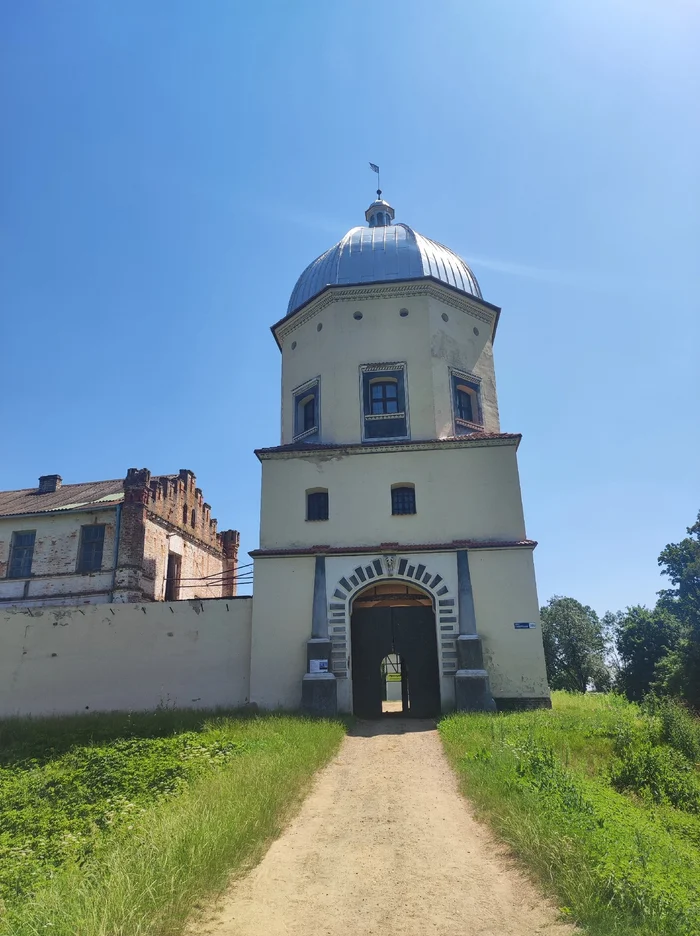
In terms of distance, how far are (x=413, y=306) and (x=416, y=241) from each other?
2.90m

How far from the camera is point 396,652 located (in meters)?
17.5

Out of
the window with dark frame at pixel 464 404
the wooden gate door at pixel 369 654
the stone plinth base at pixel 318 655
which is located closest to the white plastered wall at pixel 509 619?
the wooden gate door at pixel 369 654

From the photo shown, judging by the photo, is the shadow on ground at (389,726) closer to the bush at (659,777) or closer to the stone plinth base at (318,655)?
the stone plinth base at (318,655)

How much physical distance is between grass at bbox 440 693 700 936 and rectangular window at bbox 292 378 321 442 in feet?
31.0

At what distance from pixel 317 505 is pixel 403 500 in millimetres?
2500

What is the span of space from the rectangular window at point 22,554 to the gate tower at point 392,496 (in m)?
11.6

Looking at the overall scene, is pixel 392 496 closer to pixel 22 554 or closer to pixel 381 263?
pixel 381 263

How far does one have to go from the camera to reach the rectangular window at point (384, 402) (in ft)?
63.7

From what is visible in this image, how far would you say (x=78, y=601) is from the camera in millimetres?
23172

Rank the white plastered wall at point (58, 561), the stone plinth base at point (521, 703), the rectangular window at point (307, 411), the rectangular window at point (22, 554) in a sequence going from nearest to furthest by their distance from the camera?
the stone plinth base at point (521, 703) < the rectangular window at point (307, 411) < the white plastered wall at point (58, 561) < the rectangular window at point (22, 554)

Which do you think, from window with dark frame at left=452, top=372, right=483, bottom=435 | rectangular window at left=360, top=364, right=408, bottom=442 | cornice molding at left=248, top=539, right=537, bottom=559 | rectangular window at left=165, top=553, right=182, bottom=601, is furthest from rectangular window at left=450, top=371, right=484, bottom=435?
rectangular window at left=165, top=553, right=182, bottom=601

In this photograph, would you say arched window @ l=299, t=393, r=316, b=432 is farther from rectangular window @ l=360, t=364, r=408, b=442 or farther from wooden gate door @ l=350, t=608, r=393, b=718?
wooden gate door @ l=350, t=608, r=393, b=718

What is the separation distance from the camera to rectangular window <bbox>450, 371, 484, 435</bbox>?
1970 cm

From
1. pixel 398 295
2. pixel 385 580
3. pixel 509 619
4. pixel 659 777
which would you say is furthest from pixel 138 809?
pixel 398 295
